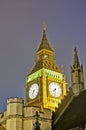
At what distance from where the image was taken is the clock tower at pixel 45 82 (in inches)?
3393

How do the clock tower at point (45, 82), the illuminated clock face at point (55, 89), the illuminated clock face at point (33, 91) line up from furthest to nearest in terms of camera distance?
the illuminated clock face at point (33, 91) → the illuminated clock face at point (55, 89) → the clock tower at point (45, 82)

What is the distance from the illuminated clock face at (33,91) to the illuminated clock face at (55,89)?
337 centimetres

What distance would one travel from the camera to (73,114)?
48.9m

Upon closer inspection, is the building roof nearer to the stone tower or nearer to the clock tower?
the stone tower

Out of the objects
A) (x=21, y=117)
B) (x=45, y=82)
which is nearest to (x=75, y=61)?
(x=21, y=117)

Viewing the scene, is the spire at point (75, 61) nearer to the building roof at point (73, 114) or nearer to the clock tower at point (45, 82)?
the building roof at point (73, 114)

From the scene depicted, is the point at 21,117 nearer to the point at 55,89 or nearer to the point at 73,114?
the point at 73,114

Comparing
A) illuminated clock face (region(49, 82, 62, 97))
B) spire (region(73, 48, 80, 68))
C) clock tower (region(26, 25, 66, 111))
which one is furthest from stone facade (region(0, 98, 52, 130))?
illuminated clock face (region(49, 82, 62, 97))

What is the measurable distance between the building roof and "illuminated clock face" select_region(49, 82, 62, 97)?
33.6m

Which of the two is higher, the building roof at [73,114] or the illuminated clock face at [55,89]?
the illuminated clock face at [55,89]

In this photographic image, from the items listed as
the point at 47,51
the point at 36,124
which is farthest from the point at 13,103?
the point at 47,51

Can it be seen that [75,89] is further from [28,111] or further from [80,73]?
[28,111]

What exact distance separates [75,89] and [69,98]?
5.16 feet

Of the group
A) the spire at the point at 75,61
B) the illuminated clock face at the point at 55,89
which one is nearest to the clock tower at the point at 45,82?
the illuminated clock face at the point at 55,89
